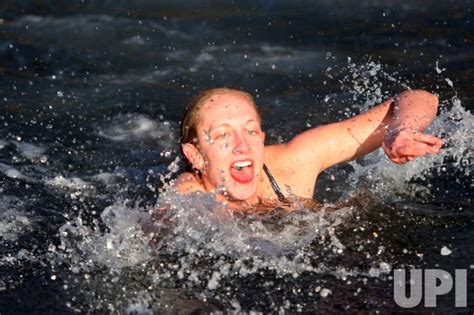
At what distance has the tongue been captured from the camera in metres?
5.05

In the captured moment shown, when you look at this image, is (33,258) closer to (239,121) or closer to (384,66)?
(239,121)

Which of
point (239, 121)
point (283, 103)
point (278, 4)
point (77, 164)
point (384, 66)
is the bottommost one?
point (239, 121)

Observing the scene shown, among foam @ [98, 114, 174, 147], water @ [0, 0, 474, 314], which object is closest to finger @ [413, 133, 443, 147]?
water @ [0, 0, 474, 314]

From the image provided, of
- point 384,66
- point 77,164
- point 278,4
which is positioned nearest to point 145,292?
point 77,164

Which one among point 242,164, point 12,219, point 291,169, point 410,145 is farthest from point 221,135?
point 12,219

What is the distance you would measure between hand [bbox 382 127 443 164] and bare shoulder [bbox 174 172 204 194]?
1071mm

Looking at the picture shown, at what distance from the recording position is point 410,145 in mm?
4754

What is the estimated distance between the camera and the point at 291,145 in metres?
5.51

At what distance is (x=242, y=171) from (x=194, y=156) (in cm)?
33

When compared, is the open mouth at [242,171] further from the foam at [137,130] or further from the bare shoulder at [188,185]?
the foam at [137,130]

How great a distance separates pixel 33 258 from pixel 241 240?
107 cm

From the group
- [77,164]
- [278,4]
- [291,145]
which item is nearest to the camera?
[291,145]

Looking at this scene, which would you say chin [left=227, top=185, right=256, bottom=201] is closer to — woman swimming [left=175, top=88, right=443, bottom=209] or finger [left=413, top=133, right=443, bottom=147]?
woman swimming [left=175, top=88, right=443, bottom=209]

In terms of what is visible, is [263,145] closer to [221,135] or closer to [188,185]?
[221,135]
